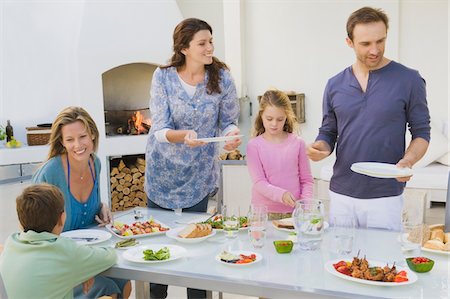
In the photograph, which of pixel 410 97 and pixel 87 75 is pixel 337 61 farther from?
pixel 410 97

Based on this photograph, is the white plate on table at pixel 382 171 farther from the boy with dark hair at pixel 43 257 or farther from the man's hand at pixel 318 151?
the boy with dark hair at pixel 43 257

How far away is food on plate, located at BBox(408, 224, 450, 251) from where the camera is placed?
1.51 metres

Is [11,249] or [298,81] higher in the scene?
[298,81]

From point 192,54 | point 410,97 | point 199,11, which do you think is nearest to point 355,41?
point 410,97

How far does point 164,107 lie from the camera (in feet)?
7.61

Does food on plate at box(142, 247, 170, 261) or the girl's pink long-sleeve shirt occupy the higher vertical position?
the girl's pink long-sleeve shirt

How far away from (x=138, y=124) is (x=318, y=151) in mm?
3321

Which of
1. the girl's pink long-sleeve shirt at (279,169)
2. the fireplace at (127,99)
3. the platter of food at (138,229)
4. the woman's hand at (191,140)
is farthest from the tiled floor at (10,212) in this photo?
the woman's hand at (191,140)

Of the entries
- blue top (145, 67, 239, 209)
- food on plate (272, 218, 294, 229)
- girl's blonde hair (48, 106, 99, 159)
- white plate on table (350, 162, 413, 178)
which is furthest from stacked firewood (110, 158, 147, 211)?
white plate on table (350, 162, 413, 178)

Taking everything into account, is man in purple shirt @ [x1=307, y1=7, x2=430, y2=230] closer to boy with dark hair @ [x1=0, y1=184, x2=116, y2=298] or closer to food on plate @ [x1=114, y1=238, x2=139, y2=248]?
food on plate @ [x1=114, y1=238, x2=139, y2=248]

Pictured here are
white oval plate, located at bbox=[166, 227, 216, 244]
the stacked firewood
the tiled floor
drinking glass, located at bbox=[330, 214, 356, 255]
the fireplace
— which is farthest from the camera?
the fireplace

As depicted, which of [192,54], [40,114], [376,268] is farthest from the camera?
[40,114]

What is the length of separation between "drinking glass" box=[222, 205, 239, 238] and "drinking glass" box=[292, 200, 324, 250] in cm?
25

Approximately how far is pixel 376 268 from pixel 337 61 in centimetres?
420
